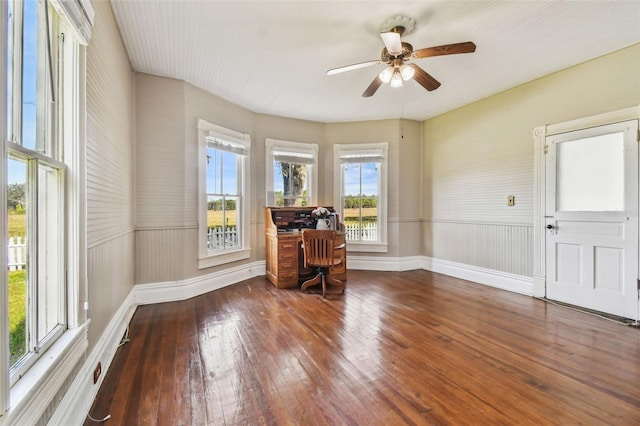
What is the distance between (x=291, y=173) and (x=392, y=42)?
10.0 ft

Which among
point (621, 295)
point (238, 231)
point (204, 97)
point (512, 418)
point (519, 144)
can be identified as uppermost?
point (204, 97)

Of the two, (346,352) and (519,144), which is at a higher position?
(519,144)

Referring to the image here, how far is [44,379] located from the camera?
1.12m

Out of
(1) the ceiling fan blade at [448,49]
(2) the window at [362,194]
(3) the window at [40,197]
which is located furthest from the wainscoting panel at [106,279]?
(2) the window at [362,194]

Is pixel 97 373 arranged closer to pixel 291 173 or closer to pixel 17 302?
pixel 17 302

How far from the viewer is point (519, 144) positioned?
387 cm

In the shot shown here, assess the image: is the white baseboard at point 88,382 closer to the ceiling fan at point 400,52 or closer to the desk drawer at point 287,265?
the desk drawer at point 287,265

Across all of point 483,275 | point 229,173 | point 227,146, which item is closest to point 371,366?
point 483,275

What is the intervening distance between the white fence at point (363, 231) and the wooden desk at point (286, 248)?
859mm

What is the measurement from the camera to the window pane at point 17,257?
42.3 inches

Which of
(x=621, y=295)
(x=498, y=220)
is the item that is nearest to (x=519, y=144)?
(x=498, y=220)

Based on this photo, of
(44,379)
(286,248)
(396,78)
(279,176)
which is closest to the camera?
(44,379)

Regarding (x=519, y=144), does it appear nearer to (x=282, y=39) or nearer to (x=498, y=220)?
(x=498, y=220)

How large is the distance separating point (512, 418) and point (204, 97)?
443 cm
